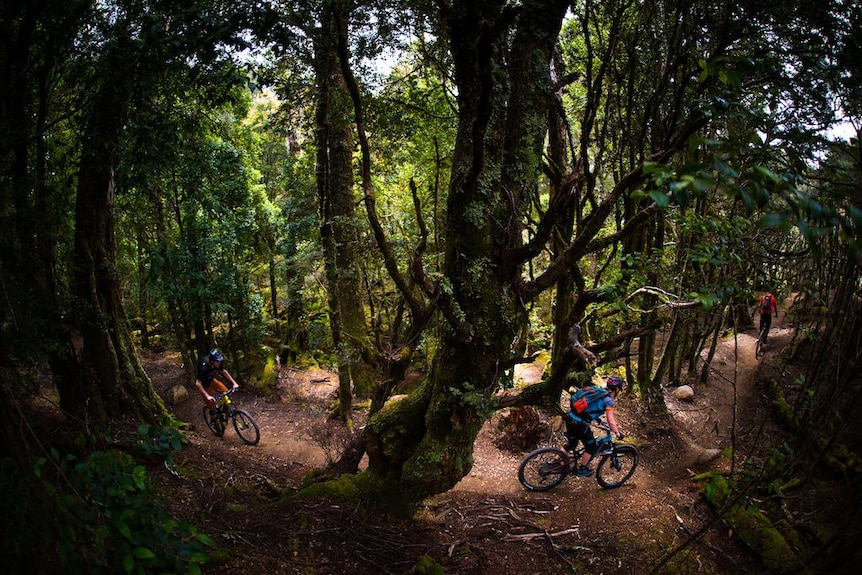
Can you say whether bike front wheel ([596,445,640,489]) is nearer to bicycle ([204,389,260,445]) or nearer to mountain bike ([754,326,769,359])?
bicycle ([204,389,260,445])

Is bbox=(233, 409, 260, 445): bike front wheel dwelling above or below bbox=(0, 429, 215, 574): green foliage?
below

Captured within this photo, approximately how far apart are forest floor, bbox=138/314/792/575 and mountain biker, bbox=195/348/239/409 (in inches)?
37.7

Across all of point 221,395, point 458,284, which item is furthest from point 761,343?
point 221,395

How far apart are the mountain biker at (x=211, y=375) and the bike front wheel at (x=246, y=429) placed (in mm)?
608

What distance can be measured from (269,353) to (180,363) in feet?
13.1

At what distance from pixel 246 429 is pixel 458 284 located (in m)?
7.11

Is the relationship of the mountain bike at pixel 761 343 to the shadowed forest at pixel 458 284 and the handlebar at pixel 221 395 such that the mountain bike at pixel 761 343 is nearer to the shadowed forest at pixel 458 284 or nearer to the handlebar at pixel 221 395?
the shadowed forest at pixel 458 284

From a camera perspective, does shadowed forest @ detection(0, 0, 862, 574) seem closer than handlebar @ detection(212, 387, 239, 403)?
Yes

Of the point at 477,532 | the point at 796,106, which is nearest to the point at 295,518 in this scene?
the point at 477,532

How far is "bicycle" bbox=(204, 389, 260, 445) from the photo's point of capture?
31.2 ft

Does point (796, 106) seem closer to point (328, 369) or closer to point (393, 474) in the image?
point (393, 474)

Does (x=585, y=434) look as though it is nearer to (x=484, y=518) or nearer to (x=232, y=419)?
(x=484, y=518)

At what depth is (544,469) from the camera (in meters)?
7.90

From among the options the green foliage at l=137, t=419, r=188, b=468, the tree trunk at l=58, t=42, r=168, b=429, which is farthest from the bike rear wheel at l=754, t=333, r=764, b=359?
the tree trunk at l=58, t=42, r=168, b=429
